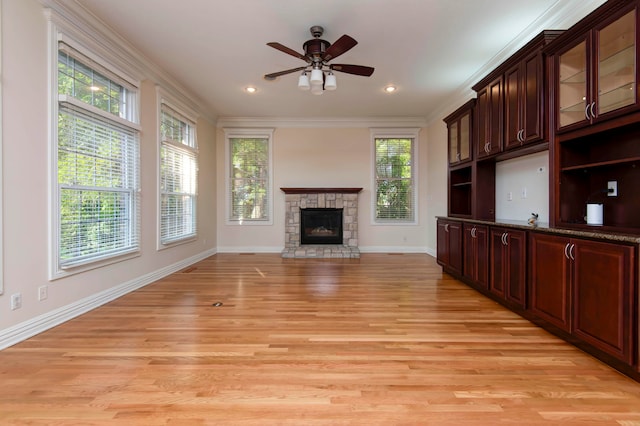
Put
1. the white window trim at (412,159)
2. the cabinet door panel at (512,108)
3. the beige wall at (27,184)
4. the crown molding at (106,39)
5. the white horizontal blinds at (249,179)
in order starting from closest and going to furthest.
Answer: the beige wall at (27,184) → the crown molding at (106,39) → the cabinet door panel at (512,108) → the white window trim at (412,159) → the white horizontal blinds at (249,179)

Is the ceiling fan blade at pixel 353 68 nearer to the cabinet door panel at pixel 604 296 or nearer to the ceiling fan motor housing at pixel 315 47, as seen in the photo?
the ceiling fan motor housing at pixel 315 47

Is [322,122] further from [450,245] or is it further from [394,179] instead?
[450,245]

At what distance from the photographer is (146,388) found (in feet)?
5.99

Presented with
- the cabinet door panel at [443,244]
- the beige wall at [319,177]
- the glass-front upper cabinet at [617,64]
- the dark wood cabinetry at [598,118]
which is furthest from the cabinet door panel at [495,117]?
the beige wall at [319,177]

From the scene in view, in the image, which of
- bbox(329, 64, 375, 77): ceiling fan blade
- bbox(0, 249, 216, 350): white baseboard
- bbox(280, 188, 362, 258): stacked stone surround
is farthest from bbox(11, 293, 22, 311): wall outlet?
bbox(280, 188, 362, 258): stacked stone surround

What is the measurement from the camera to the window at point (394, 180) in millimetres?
6969

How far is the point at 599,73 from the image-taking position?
7.37 ft

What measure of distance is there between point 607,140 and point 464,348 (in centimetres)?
204

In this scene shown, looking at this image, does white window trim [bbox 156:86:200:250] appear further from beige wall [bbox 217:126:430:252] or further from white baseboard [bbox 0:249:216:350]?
beige wall [bbox 217:126:430:252]

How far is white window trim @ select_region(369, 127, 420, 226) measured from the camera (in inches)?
271

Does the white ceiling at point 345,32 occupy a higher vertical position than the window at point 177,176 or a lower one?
higher

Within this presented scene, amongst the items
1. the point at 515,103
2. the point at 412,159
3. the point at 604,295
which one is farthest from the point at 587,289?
the point at 412,159

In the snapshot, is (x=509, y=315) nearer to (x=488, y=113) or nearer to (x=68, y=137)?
(x=488, y=113)

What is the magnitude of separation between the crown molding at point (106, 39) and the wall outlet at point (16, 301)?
2.34 m
